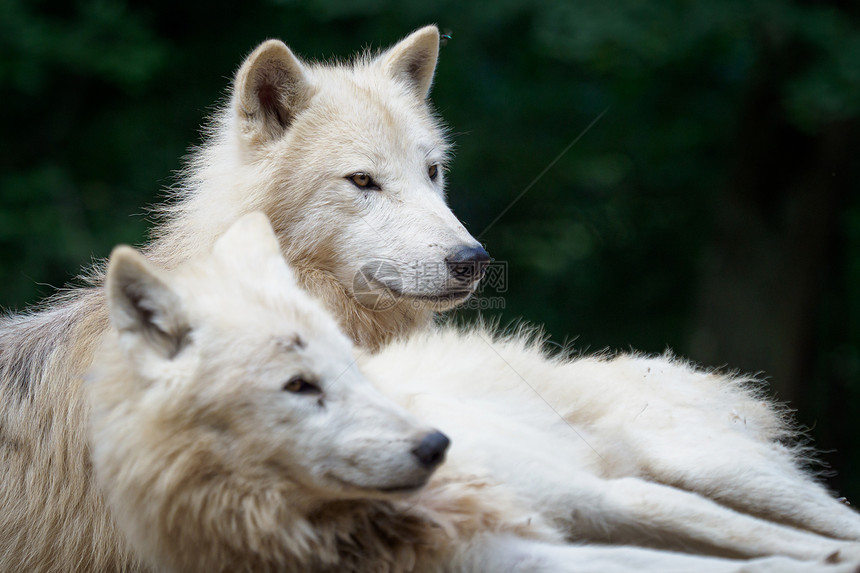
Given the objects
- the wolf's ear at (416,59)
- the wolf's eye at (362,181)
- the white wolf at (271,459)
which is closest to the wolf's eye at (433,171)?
the wolf's eye at (362,181)

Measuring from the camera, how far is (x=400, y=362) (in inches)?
137

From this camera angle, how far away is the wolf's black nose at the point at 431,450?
2590 mm

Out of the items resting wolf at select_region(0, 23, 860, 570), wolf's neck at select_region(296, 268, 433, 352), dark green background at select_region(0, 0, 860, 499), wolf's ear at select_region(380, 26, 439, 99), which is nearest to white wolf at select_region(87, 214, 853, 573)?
resting wolf at select_region(0, 23, 860, 570)

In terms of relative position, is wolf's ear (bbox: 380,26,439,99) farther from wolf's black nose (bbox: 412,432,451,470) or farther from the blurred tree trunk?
the blurred tree trunk

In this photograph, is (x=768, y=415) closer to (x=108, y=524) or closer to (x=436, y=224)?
(x=436, y=224)

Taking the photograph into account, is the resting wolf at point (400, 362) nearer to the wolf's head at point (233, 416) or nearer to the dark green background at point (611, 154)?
the wolf's head at point (233, 416)

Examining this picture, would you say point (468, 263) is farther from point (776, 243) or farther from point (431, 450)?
point (776, 243)

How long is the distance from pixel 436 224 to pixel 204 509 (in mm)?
1800

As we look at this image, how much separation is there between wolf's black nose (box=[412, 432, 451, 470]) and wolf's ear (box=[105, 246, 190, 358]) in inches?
30.9

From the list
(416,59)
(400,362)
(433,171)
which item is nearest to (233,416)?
(400,362)

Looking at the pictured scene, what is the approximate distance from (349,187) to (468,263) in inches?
28.2

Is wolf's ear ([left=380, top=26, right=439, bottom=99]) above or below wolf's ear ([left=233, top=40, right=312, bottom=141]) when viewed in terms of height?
above

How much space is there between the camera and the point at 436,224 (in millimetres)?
4113

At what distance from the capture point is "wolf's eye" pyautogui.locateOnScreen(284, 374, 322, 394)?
2700 mm
